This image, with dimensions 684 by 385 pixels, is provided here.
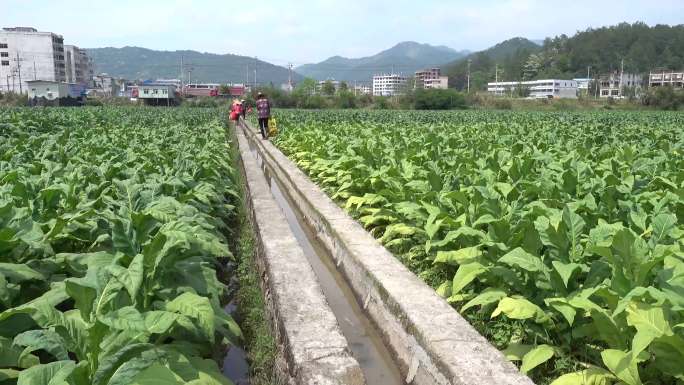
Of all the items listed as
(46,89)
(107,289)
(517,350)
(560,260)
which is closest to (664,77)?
(46,89)

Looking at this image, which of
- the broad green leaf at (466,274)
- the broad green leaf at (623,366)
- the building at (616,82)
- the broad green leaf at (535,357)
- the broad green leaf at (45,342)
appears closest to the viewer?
the broad green leaf at (45,342)

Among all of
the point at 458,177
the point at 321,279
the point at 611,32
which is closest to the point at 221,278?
the point at 321,279

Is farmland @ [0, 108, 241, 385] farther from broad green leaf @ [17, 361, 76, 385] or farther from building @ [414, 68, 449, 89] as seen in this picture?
building @ [414, 68, 449, 89]

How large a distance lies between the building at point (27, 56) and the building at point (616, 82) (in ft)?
373

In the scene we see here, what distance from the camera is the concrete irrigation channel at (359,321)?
2.95m

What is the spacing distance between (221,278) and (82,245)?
4.72 ft

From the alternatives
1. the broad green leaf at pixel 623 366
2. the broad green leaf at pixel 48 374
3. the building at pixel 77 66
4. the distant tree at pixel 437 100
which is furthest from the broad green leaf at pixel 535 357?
the building at pixel 77 66

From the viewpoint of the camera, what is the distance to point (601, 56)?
13525 cm

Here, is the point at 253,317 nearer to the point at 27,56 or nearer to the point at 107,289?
the point at 107,289

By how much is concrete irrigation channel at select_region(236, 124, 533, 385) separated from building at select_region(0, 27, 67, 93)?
116567mm

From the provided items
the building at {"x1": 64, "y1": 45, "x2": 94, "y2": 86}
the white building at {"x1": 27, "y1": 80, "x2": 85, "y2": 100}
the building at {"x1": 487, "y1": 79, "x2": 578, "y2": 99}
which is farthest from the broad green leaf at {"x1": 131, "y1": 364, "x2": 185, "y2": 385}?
the building at {"x1": 64, "y1": 45, "x2": 94, "y2": 86}

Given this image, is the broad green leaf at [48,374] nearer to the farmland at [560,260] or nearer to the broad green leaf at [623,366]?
the farmland at [560,260]

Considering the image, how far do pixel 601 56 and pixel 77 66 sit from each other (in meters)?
131

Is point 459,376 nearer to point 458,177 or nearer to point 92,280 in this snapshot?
point 92,280
